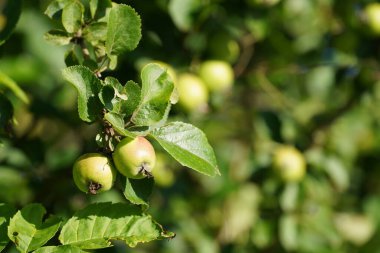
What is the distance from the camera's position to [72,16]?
130 centimetres

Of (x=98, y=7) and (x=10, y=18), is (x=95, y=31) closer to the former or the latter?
(x=98, y=7)

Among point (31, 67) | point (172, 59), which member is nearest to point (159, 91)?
point (172, 59)

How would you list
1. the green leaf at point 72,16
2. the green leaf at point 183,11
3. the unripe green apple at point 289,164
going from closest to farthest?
the green leaf at point 72,16
the green leaf at point 183,11
the unripe green apple at point 289,164

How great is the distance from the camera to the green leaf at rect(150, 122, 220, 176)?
1197mm

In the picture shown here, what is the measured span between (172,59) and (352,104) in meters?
0.92

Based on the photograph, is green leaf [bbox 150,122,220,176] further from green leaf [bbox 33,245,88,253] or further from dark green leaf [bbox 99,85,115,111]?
green leaf [bbox 33,245,88,253]

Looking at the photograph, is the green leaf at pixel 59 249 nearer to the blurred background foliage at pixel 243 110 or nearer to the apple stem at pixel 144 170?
the apple stem at pixel 144 170

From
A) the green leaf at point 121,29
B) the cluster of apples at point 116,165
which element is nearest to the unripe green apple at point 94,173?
the cluster of apples at point 116,165

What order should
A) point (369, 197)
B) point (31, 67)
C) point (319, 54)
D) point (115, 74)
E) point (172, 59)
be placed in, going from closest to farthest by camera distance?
point (115, 74), point (172, 59), point (31, 67), point (319, 54), point (369, 197)

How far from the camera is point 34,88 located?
267 centimetres

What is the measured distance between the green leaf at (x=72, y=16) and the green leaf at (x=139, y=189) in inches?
13.6

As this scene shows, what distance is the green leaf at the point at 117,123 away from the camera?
3.77 feet

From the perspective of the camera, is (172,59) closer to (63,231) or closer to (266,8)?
(266,8)

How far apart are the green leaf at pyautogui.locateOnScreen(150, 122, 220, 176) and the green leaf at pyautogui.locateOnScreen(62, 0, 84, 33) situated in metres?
0.29
